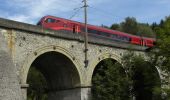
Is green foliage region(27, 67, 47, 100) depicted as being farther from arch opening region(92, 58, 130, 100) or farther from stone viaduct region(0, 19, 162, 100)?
arch opening region(92, 58, 130, 100)

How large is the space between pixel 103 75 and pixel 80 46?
12.9 ft

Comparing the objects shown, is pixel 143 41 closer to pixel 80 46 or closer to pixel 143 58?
pixel 143 58

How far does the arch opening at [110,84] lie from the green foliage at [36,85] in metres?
16.4

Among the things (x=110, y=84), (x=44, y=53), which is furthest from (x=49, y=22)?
(x=110, y=84)

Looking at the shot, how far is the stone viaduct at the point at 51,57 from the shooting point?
960 inches

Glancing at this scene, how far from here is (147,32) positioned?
303 ft


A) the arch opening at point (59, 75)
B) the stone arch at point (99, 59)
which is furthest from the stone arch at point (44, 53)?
the stone arch at point (99, 59)

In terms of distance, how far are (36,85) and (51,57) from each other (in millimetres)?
18592

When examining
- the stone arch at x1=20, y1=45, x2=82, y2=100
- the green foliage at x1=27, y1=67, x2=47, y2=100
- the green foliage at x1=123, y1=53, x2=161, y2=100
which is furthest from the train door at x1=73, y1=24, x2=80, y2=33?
the green foliage at x1=27, y1=67, x2=47, y2=100

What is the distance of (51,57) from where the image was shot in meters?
31.7

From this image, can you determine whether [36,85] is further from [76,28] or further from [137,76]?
[137,76]

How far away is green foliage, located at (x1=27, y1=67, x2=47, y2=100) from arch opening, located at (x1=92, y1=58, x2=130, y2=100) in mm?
16428

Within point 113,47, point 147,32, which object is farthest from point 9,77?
point 147,32

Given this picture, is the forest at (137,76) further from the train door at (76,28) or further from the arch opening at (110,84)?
the train door at (76,28)
